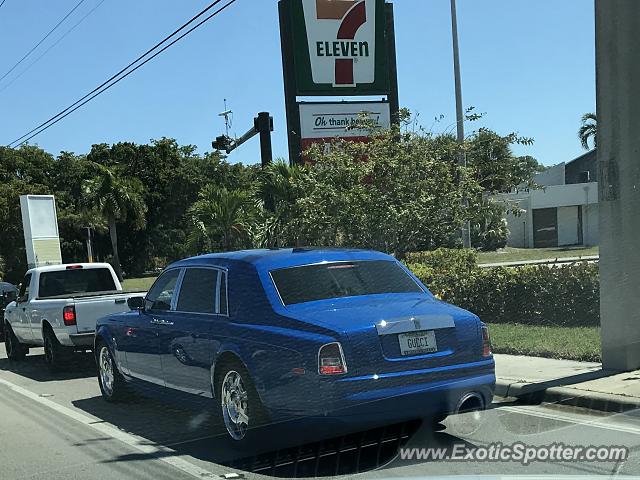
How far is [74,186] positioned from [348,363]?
5327 cm

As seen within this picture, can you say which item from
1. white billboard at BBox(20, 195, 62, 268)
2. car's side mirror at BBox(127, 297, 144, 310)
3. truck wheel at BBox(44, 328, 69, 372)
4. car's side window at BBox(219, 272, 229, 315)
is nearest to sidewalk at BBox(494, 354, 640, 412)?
car's side window at BBox(219, 272, 229, 315)

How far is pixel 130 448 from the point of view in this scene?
21.7 feet

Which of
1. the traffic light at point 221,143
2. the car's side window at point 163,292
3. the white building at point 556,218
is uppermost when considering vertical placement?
the traffic light at point 221,143

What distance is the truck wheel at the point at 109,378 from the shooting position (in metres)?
8.67

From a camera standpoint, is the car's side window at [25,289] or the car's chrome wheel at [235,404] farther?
the car's side window at [25,289]

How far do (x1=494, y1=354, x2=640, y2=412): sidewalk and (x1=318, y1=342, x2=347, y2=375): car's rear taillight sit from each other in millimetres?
3301

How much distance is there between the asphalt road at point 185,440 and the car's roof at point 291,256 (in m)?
1.49

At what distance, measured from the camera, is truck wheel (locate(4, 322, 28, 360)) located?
13719mm

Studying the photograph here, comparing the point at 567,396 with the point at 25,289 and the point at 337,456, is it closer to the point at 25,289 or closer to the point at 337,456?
the point at 337,456

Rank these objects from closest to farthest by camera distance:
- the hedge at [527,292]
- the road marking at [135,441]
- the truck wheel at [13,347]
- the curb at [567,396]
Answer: the road marking at [135,441] → the curb at [567,396] → the hedge at [527,292] → the truck wheel at [13,347]

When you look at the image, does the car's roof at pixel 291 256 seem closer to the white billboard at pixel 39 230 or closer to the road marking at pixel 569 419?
the road marking at pixel 569 419

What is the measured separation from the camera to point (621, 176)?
8.51 meters

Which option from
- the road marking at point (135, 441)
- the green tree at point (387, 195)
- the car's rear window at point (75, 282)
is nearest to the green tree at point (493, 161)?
the green tree at point (387, 195)

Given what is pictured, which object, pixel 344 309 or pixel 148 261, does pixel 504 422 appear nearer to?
pixel 344 309
